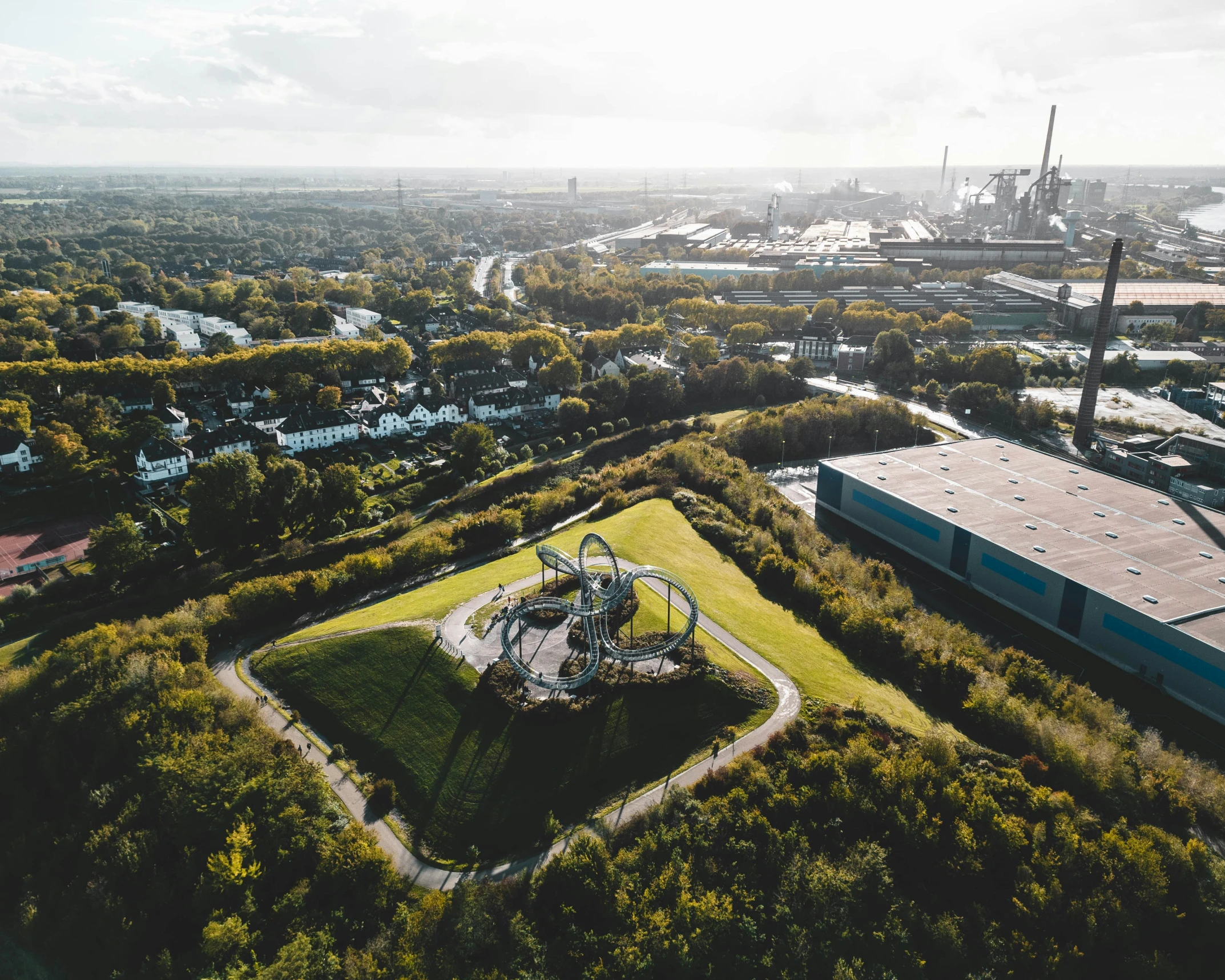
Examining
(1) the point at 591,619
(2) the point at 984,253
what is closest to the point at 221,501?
(1) the point at 591,619

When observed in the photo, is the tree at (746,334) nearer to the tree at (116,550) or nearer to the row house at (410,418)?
the row house at (410,418)

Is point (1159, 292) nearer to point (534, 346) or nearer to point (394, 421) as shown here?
point (534, 346)

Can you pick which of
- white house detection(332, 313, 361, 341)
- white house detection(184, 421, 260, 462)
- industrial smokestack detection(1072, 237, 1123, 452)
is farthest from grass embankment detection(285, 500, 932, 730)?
white house detection(332, 313, 361, 341)

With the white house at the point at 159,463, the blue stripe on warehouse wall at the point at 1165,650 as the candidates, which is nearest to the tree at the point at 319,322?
the white house at the point at 159,463

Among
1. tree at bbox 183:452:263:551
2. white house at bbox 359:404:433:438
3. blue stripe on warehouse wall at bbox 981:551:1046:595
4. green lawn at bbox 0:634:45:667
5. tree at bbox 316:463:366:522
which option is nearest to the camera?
green lawn at bbox 0:634:45:667

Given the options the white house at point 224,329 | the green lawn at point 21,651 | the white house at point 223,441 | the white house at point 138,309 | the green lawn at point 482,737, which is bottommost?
the green lawn at point 21,651

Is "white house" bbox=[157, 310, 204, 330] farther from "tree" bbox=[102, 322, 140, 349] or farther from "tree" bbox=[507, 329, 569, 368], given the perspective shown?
"tree" bbox=[507, 329, 569, 368]
